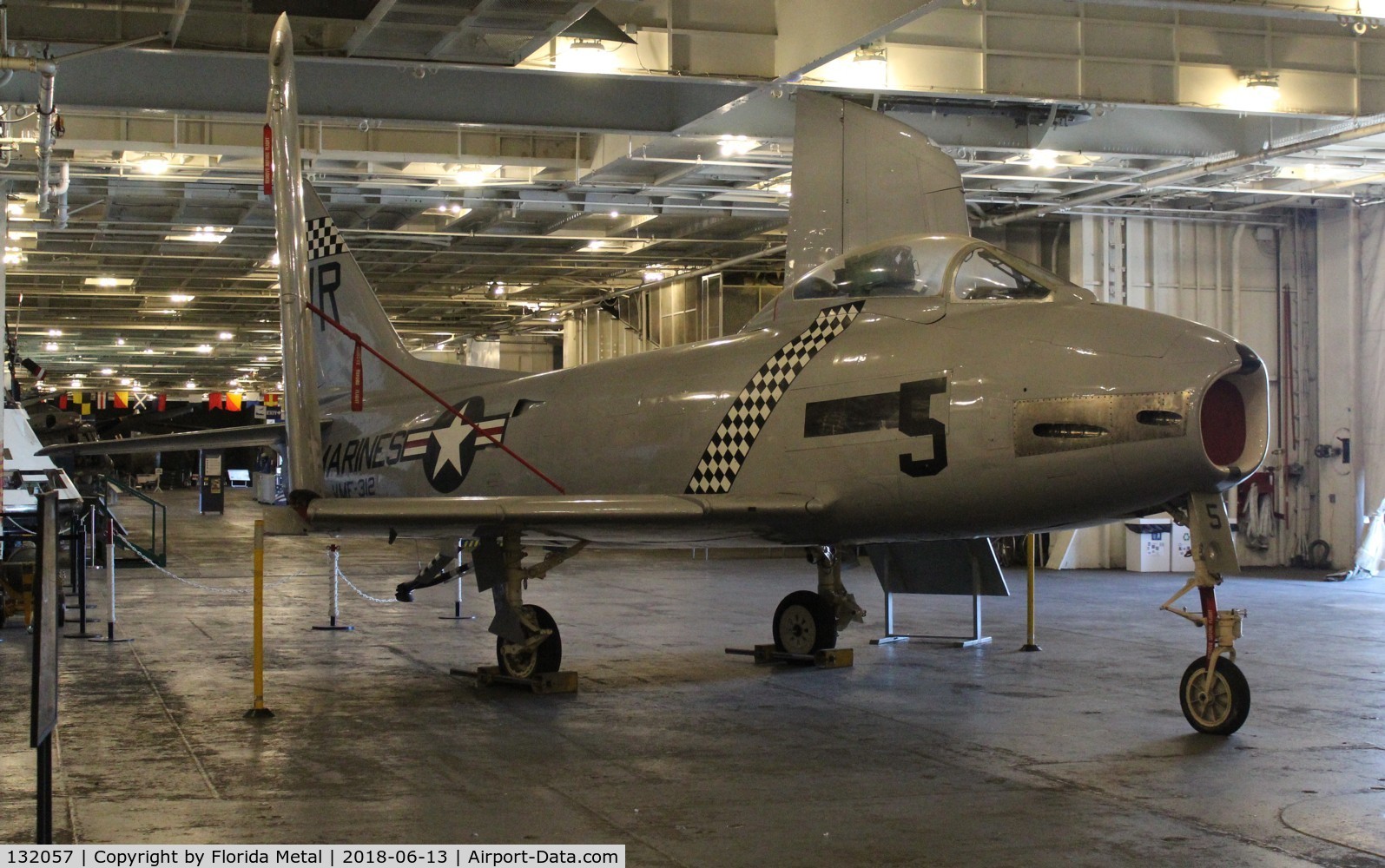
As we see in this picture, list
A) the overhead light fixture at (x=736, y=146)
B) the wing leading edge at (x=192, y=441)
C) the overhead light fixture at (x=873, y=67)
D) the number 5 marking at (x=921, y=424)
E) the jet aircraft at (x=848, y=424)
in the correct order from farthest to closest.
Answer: the overhead light fixture at (x=736, y=146) < the overhead light fixture at (x=873, y=67) < the wing leading edge at (x=192, y=441) < the number 5 marking at (x=921, y=424) < the jet aircraft at (x=848, y=424)

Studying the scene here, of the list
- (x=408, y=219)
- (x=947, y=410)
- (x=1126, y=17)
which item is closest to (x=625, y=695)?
(x=947, y=410)

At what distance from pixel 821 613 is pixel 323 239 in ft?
21.1

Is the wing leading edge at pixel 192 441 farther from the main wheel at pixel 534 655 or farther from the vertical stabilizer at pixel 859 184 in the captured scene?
the vertical stabilizer at pixel 859 184

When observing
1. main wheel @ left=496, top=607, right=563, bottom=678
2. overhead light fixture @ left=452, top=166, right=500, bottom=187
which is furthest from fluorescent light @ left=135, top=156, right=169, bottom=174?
main wheel @ left=496, top=607, right=563, bottom=678

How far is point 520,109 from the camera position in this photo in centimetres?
1565

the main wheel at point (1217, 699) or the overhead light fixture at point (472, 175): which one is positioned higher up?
the overhead light fixture at point (472, 175)

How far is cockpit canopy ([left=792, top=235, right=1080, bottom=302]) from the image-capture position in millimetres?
8930

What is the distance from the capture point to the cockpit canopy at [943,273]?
893 centimetres

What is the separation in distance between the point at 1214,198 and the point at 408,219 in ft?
49.4

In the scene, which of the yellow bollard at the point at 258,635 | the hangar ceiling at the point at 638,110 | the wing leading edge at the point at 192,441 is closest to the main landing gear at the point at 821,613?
the yellow bollard at the point at 258,635

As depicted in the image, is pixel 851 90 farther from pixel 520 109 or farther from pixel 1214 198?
pixel 1214 198

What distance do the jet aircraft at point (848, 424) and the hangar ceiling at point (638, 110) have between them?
269 centimetres
